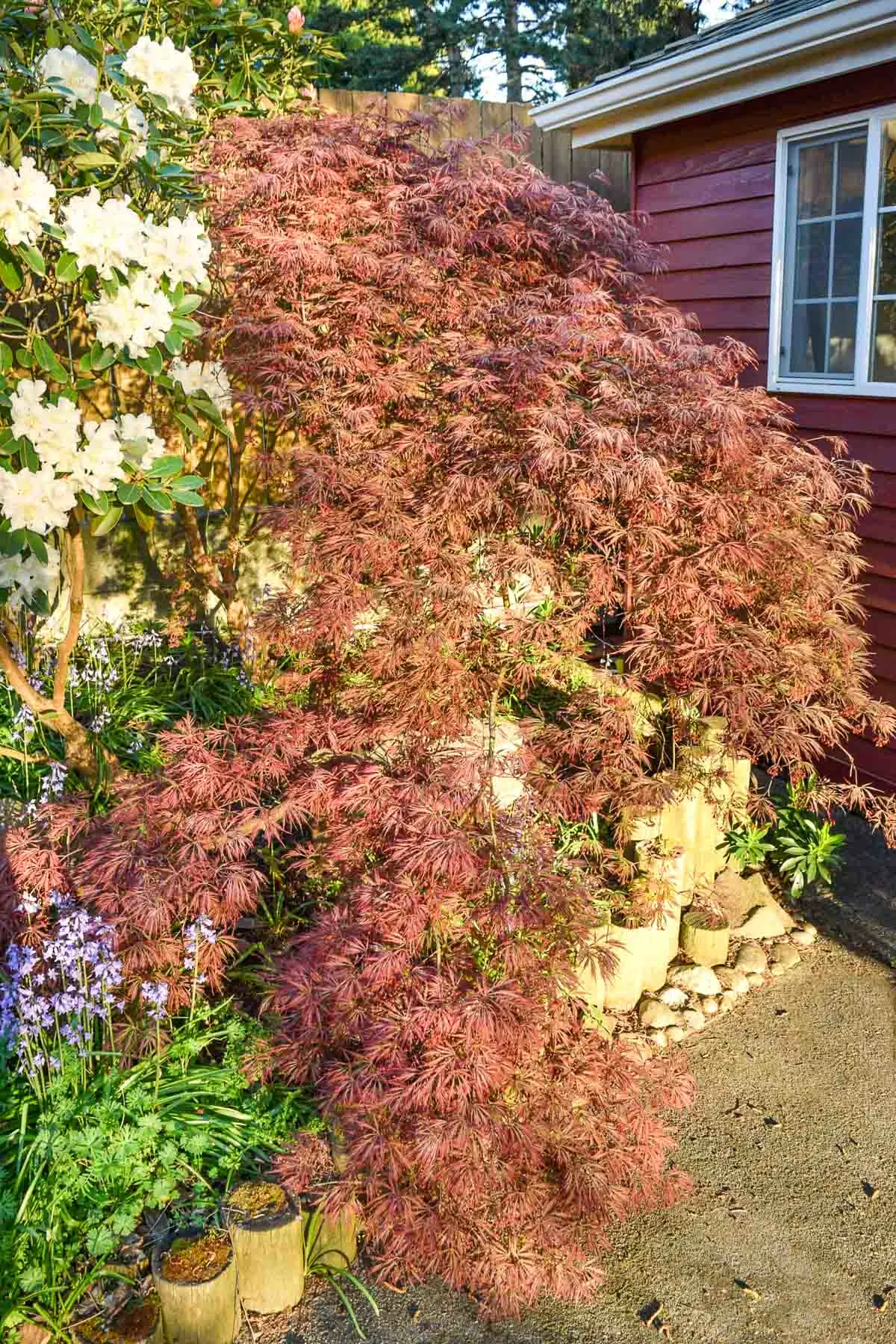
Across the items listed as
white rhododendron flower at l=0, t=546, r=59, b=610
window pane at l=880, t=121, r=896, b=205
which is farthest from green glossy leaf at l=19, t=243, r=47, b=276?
window pane at l=880, t=121, r=896, b=205

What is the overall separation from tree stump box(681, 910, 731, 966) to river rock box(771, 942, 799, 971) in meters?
0.21

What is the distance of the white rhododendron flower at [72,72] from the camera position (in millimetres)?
3609

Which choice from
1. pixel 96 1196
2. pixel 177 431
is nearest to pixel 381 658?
pixel 96 1196

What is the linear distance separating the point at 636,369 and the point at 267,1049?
2.24 metres

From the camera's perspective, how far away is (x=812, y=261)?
17.8ft

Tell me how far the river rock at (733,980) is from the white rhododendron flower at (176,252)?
9.57 ft

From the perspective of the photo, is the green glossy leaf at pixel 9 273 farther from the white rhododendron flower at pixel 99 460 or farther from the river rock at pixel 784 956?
the river rock at pixel 784 956

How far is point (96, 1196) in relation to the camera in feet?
8.70

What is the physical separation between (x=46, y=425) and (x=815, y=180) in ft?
12.8

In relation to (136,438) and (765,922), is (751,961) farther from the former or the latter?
(136,438)

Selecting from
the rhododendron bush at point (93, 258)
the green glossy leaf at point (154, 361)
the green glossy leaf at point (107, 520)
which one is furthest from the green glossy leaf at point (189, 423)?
the green glossy leaf at point (107, 520)

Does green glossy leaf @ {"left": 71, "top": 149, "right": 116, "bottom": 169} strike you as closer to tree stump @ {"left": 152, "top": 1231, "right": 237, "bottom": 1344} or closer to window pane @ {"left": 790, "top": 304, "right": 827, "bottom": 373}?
tree stump @ {"left": 152, "top": 1231, "right": 237, "bottom": 1344}

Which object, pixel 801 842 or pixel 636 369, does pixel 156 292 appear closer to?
pixel 636 369

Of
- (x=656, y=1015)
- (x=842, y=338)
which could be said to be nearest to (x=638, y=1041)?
(x=656, y=1015)
